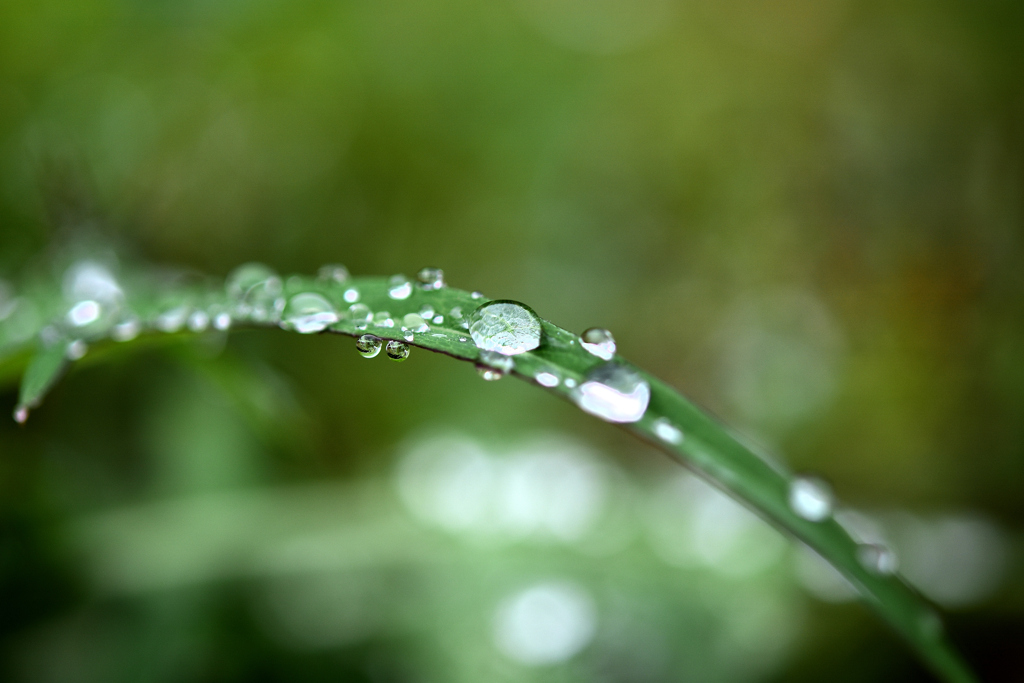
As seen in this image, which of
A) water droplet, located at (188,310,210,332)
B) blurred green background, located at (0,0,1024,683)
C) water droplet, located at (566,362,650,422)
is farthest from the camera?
blurred green background, located at (0,0,1024,683)

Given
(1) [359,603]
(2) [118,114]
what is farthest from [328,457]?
(2) [118,114]

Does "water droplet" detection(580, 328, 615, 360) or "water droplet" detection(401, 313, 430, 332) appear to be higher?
"water droplet" detection(580, 328, 615, 360)

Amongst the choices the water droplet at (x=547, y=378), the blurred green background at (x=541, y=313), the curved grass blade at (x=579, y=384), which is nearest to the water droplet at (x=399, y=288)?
the curved grass blade at (x=579, y=384)

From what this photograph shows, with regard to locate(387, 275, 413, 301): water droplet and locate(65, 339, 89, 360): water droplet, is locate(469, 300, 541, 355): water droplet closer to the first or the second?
locate(387, 275, 413, 301): water droplet

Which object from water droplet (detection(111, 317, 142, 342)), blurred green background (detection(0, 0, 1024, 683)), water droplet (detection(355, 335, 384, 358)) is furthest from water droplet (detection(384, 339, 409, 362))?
blurred green background (detection(0, 0, 1024, 683))

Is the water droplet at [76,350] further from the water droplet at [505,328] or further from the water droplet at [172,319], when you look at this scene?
the water droplet at [505,328]

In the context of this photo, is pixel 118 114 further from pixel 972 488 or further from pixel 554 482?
pixel 972 488

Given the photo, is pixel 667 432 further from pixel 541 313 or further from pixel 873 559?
pixel 541 313
